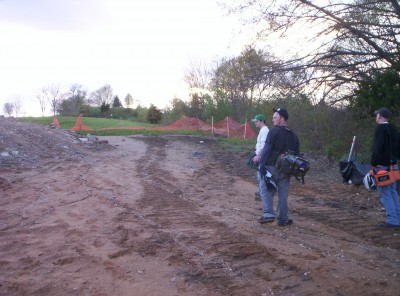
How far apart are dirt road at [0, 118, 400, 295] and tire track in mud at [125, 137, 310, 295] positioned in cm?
1

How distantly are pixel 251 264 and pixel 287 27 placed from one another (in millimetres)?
9062

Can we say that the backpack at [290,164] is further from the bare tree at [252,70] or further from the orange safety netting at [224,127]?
the orange safety netting at [224,127]

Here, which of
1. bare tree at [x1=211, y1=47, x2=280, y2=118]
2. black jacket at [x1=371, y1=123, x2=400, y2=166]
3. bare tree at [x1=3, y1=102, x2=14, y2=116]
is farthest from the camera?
bare tree at [x1=3, y1=102, x2=14, y2=116]

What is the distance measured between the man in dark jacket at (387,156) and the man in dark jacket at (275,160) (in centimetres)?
125

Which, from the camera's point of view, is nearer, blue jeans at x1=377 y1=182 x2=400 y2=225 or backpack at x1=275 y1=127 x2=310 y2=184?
backpack at x1=275 y1=127 x2=310 y2=184

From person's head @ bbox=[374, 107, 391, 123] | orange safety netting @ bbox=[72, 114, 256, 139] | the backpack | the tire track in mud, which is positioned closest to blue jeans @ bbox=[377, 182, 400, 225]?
person's head @ bbox=[374, 107, 391, 123]

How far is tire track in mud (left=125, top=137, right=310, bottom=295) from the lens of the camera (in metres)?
4.54

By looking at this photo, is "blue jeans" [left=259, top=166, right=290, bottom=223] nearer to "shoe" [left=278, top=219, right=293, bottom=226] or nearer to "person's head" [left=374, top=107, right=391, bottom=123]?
"shoe" [left=278, top=219, right=293, bottom=226]

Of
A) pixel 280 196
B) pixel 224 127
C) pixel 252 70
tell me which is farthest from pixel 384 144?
pixel 224 127

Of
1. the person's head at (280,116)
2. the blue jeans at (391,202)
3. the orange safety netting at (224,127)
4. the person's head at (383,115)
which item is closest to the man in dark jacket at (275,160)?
the person's head at (280,116)

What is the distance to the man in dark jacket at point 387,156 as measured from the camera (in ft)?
22.6

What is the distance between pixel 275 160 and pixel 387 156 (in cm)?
173

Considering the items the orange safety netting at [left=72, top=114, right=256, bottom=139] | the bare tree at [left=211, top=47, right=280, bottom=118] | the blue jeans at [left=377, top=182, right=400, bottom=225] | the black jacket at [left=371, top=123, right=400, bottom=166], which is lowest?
the blue jeans at [left=377, top=182, right=400, bottom=225]

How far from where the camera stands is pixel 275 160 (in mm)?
7055
